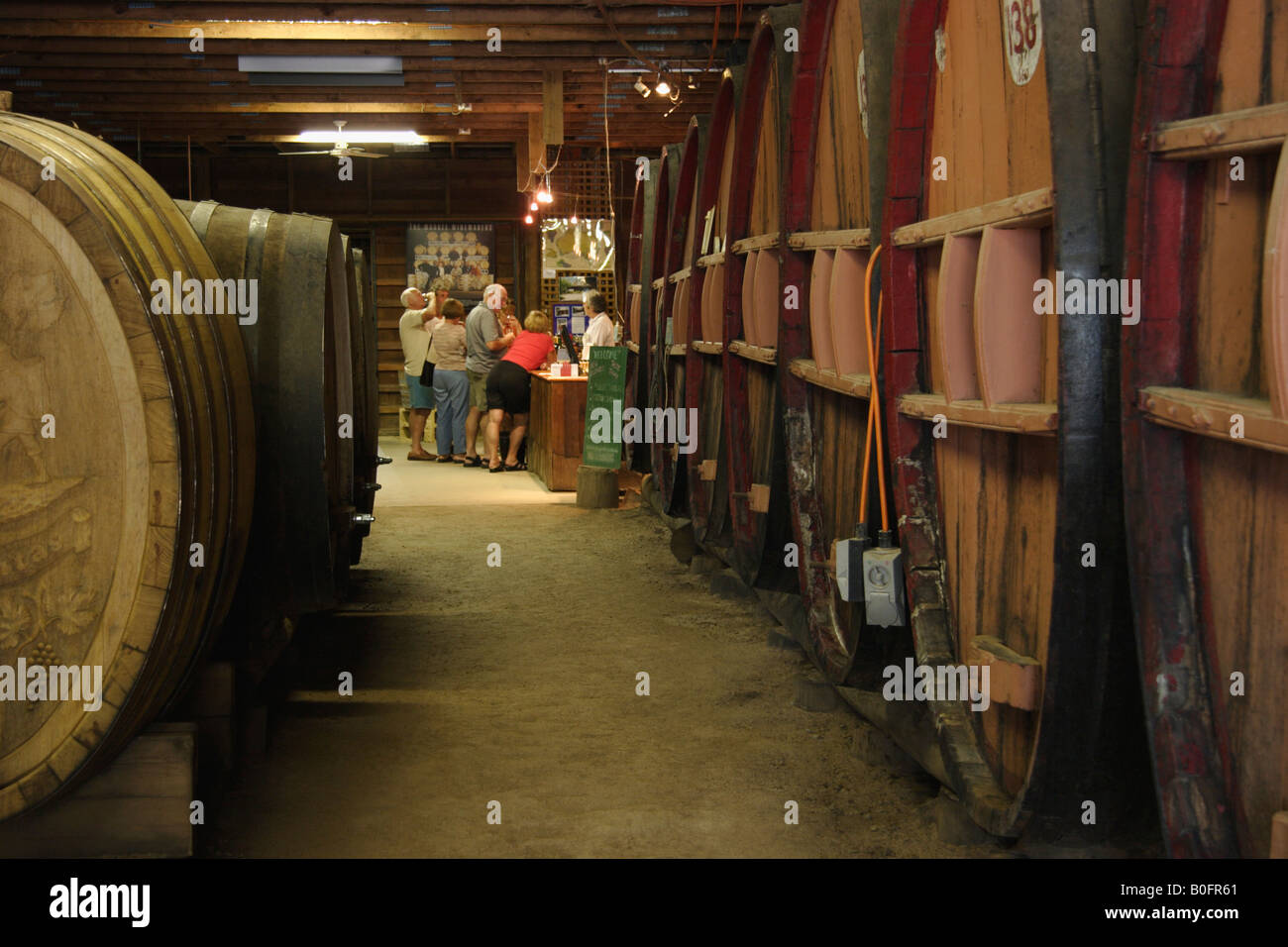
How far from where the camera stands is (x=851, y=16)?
354 centimetres

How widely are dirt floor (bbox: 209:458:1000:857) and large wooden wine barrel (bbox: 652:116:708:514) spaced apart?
2.38 feet

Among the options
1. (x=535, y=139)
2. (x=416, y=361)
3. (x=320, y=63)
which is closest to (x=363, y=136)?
(x=535, y=139)

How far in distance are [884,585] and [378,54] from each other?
859 cm

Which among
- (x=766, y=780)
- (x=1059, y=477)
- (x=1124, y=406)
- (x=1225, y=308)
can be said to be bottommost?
(x=766, y=780)

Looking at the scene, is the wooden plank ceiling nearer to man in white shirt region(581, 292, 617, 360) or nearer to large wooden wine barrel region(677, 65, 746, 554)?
man in white shirt region(581, 292, 617, 360)

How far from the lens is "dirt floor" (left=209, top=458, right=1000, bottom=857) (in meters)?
3.07

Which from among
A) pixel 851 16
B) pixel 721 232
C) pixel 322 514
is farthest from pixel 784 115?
pixel 322 514

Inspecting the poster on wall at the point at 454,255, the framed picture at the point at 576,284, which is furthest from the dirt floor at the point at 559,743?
the poster on wall at the point at 454,255

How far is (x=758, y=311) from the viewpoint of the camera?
15.0ft

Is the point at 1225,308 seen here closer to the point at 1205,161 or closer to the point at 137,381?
the point at 1205,161

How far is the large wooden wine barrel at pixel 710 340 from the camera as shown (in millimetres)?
5555

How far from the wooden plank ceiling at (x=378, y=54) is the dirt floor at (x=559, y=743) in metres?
4.04

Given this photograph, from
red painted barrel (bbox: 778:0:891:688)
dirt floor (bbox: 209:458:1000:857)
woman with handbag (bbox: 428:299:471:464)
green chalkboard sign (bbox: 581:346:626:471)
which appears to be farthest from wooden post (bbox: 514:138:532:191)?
red painted barrel (bbox: 778:0:891:688)
